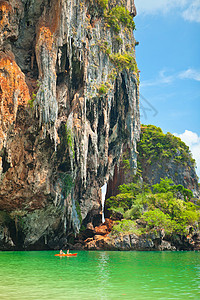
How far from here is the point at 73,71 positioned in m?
30.1

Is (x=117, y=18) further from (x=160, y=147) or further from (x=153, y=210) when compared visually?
(x=153, y=210)

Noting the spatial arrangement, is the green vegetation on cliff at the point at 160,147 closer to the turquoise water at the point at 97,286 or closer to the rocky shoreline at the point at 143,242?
the rocky shoreline at the point at 143,242

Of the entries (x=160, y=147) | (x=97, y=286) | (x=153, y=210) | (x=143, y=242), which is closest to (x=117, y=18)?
(x=160, y=147)

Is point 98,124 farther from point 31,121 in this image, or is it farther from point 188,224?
point 188,224

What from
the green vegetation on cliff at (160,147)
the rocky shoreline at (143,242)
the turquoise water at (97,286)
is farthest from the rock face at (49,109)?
the green vegetation on cliff at (160,147)

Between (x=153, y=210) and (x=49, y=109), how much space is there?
1960cm

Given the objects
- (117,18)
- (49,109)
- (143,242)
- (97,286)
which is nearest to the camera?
(97,286)

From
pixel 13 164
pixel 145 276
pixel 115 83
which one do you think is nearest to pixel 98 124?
pixel 115 83

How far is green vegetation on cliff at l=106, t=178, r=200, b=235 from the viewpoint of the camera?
34750 millimetres

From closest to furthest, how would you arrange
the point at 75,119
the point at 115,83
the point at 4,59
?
the point at 4,59, the point at 75,119, the point at 115,83

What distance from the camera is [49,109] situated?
25.6 meters

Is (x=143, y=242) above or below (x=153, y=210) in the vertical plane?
below

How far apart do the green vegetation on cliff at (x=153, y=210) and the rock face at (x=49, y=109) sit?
633cm

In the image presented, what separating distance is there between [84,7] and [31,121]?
1373cm
